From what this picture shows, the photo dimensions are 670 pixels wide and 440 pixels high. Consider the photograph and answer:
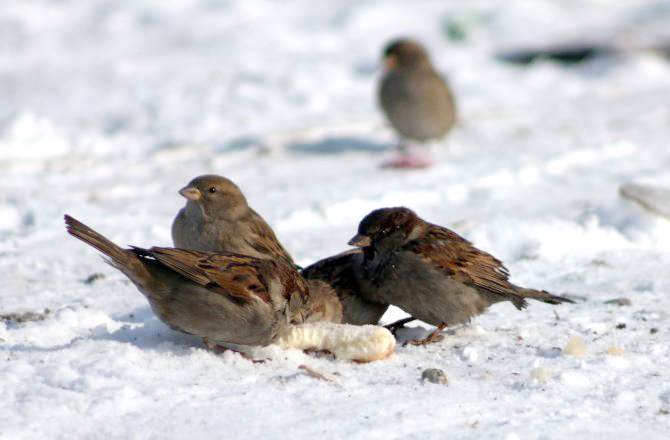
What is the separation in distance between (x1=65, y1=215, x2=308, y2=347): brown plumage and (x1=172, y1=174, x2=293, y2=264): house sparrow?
4.21 ft

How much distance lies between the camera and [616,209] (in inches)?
283

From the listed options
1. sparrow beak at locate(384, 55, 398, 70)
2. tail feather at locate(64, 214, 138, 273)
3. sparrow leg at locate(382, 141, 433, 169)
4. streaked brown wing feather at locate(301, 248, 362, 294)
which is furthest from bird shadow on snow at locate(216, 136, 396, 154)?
tail feather at locate(64, 214, 138, 273)

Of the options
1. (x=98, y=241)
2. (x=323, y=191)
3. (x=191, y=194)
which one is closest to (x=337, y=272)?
(x=191, y=194)

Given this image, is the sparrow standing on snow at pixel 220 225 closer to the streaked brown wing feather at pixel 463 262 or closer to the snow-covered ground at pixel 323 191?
the snow-covered ground at pixel 323 191

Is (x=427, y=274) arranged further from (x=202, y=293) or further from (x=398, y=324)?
(x=202, y=293)

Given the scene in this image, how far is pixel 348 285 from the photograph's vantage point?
521cm

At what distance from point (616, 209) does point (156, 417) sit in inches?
168

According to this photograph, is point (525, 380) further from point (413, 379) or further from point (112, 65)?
point (112, 65)

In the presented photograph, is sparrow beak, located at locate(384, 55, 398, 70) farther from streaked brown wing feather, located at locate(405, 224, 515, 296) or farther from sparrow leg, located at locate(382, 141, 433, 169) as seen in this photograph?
streaked brown wing feather, located at locate(405, 224, 515, 296)

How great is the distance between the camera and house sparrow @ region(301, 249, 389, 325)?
17.0 feet

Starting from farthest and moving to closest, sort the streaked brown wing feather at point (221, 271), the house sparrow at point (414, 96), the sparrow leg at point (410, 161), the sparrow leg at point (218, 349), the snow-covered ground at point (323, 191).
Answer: the house sparrow at point (414, 96) → the sparrow leg at point (410, 161) → the sparrow leg at point (218, 349) → the streaked brown wing feather at point (221, 271) → the snow-covered ground at point (323, 191)

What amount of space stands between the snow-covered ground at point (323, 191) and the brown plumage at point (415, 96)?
39 centimetres

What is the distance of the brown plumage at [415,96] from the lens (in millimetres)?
11109

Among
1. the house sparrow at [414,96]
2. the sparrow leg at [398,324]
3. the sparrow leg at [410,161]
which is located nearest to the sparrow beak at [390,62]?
the house sparrow at [414,96]
